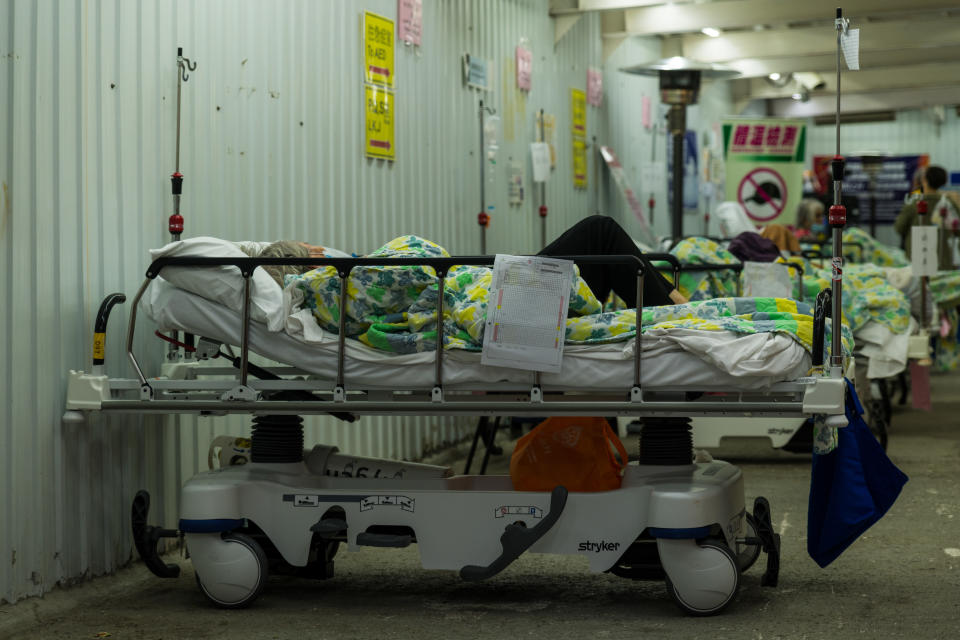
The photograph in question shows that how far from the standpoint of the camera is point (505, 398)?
4.15m

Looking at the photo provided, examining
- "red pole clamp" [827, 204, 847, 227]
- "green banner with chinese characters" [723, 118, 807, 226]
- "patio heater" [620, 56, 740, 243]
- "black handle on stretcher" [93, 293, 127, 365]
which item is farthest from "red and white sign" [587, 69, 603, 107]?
"black handle on stretcher" [93, 293, 127, 365]

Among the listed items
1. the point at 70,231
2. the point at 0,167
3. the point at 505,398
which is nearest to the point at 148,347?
the point at 70,231

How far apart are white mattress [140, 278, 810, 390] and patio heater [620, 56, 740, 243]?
6591 millimetres

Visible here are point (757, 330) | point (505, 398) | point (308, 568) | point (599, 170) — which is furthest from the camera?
point (599, 170)

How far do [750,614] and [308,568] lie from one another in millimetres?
1460

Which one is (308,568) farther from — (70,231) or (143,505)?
(70,231)

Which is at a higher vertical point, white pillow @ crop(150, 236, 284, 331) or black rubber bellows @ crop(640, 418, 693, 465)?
white pillow @ crop(150, 236, 284, 331)

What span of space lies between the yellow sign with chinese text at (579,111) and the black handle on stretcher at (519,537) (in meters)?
6.98

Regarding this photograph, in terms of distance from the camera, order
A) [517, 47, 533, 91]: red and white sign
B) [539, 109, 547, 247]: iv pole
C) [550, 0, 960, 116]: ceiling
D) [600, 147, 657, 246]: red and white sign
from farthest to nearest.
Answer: [600, 147, 657, 246]: red and white sign, [550, 0, 960, 116]: ceiling, [517, 47, 533, 91]: red and white sign, [539, 109, 547, 247]: iv pole

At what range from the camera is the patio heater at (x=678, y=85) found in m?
10.4

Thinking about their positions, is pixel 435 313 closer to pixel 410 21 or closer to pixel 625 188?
pixel 410 21

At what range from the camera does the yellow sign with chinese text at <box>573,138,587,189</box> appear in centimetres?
1072

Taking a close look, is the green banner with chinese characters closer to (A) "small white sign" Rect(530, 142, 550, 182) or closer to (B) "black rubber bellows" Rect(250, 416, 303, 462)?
(A) "small white sign" Rect(530, 142, 550, 182)

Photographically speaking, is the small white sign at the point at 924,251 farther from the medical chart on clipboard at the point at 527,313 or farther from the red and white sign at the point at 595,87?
the medical chart on clipboard at the point at 527,313
